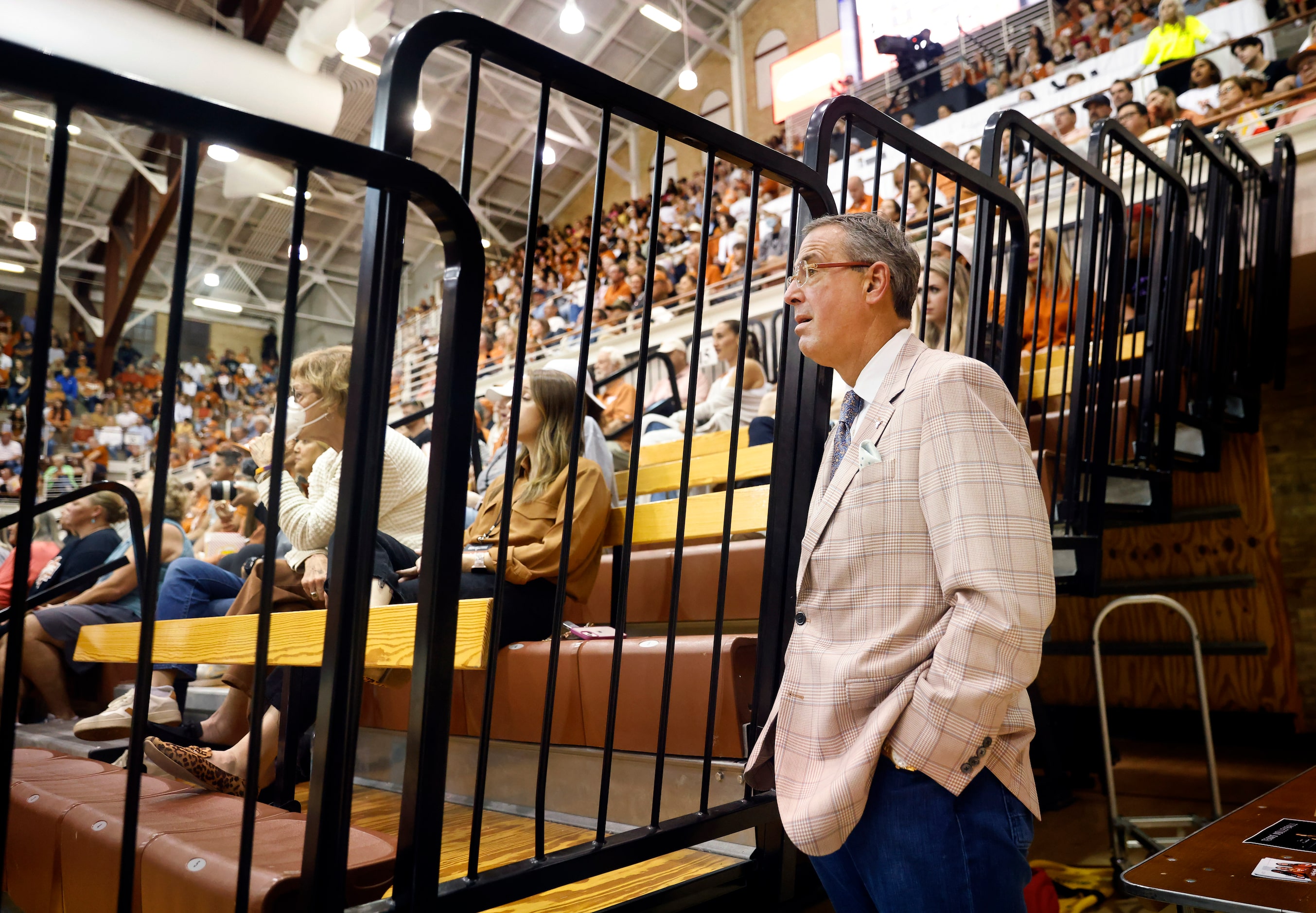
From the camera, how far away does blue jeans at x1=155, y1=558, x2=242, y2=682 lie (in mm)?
2938

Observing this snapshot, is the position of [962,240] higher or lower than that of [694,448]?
higher

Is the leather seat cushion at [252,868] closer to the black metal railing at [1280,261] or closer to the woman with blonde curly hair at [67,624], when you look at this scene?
the woman with blonde curly hair at [67,624]

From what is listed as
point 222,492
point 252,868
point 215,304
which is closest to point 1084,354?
point 252,868

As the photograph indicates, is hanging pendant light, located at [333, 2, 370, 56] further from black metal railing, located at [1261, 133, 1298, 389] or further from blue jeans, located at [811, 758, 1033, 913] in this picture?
blue jeans, located at [811, 758, 1033, 913]

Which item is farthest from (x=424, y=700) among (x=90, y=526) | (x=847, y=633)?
(x=90, y=526)

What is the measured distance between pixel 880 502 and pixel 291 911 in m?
0.83

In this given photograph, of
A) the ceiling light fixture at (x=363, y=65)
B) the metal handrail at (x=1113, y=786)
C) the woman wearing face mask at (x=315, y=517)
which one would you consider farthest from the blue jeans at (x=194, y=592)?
the ceiling light fixture at (x=363, y=65)

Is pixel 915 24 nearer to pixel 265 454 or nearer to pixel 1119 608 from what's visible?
pixel 1119 608

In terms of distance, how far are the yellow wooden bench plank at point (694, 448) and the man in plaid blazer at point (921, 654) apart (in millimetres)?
1965

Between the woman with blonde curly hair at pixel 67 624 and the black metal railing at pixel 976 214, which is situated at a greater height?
the black metal railing at pixel 976 214

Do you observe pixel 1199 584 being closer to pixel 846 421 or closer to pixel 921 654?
pixel 846 421

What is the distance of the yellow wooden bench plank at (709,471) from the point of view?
2619 mm

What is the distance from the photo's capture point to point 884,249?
47.7 inches

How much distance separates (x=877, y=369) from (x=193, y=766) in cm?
142
